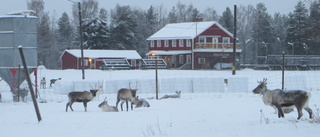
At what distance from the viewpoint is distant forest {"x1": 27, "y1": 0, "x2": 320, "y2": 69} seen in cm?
7294

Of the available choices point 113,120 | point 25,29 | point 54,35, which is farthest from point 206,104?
point 54,35

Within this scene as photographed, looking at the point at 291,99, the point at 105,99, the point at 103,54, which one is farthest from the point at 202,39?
the point at 291,99

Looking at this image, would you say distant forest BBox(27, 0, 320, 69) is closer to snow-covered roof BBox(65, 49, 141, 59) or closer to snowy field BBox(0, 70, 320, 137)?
snow-covered roof BBox(65, 49, 141, 59)

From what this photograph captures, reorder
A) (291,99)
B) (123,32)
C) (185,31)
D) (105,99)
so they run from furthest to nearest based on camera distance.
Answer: (123,32)
(185,31)
(105,99)
(291,99)

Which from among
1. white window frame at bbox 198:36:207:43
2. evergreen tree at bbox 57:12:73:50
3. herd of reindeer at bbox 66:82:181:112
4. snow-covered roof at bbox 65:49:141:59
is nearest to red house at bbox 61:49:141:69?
snow-covered roof at bbox 65:49:141:59

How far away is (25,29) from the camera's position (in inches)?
986

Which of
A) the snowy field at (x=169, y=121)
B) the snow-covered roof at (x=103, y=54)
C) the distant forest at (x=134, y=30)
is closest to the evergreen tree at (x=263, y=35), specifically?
the distant forest at (x=134, y=30)

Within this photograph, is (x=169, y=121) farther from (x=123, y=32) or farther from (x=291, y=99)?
(x=123, y=32)

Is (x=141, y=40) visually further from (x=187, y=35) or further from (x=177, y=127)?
(x=177, y=127)

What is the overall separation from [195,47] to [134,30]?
16.9m

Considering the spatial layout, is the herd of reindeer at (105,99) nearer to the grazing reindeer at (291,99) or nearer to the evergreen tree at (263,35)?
the grazing reindeer at (291,99)

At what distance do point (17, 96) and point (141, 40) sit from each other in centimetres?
6341

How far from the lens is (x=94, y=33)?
7350 centimetres

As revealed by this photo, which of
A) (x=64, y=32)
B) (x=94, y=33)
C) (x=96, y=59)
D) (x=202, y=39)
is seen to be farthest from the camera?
(x=64, y=32)
